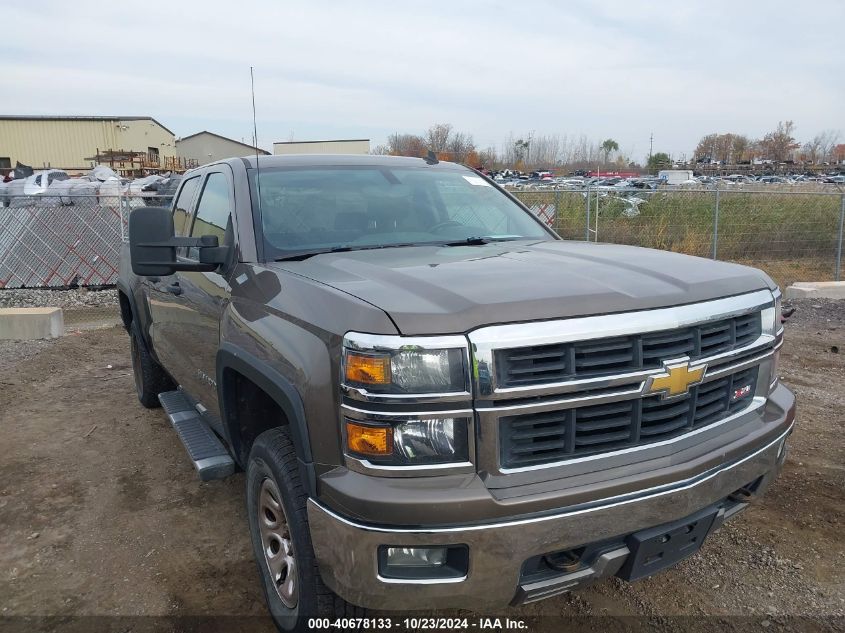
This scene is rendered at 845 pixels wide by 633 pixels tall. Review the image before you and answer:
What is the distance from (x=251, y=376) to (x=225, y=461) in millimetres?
825

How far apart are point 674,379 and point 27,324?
27.5 feet

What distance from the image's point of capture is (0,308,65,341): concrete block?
8.25m

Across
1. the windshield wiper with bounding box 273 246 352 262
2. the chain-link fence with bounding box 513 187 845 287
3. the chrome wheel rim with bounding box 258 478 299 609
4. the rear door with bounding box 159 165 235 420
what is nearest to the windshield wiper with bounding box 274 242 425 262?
the windshield wiper with bounding box 273 246 352 262

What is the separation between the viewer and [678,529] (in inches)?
91.7

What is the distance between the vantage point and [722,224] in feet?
45.3

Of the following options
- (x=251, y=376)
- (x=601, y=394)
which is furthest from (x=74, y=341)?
(x=601, y=394)

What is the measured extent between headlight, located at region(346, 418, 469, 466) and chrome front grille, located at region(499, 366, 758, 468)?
14cm

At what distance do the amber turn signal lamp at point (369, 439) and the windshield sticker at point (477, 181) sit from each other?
2437 mm

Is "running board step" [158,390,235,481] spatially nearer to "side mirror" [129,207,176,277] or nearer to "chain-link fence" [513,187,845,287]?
"side mirror" [129,207,176,277]

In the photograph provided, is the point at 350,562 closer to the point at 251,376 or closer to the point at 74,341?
the point at 251,376

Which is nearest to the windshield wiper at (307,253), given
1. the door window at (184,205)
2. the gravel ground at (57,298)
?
the door window at (184,205)

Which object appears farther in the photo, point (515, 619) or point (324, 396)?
point (515, 619)

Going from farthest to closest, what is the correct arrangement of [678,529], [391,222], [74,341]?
[74,341] < [391,222] < [678,529]

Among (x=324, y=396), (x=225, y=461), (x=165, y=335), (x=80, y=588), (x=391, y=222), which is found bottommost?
(x=80, y=588)
